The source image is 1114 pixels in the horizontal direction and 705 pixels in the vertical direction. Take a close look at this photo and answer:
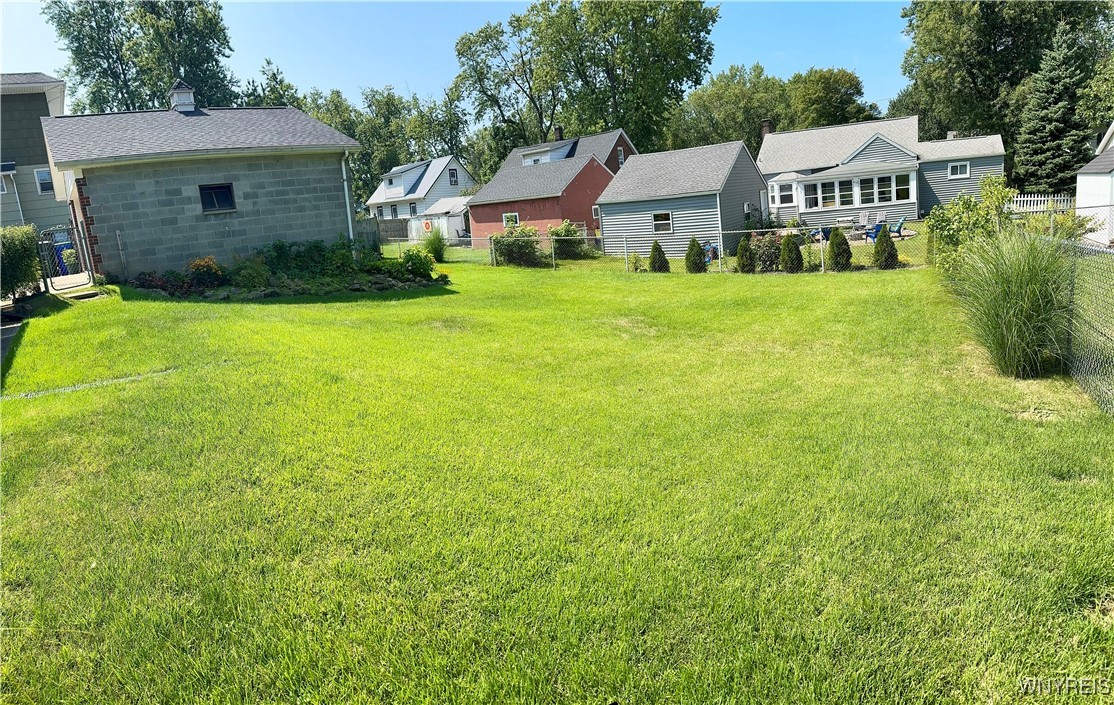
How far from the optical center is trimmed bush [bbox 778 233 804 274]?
18.1 metres

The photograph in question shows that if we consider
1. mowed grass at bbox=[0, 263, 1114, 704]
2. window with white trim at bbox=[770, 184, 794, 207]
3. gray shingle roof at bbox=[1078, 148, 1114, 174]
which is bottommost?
mowed grass at bbox=[0, 263, 1114, 704]

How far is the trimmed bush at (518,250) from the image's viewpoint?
2358 centimetres

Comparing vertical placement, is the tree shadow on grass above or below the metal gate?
below

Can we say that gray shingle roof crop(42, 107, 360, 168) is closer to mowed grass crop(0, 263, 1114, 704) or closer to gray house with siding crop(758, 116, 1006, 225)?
mowed grass crop(0, 263, 1114, 704)

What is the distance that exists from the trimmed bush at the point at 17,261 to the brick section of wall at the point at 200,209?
191 centimetres

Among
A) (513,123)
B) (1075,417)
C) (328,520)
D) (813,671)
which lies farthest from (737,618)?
(513,123)

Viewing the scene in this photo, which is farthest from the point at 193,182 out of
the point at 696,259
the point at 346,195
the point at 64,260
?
the point at 696,259

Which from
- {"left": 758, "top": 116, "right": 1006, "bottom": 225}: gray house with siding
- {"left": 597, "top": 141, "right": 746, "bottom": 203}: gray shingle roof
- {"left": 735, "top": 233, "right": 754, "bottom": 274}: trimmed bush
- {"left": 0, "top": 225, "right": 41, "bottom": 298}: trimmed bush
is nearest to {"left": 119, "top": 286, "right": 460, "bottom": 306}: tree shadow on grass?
{"left": 0, "top": 225, "right": 41, "bottom": 298}: trimmed bush

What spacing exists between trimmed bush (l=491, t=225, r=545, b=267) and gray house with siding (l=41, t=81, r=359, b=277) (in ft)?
22.4

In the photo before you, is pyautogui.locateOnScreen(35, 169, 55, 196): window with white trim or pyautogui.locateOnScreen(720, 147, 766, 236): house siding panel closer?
pyautogui.locateOnScreen(720, 147, 766, 236): house siding panel

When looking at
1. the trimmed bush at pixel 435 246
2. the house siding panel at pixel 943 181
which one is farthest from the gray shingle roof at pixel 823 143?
the trimmed bush at pixel 435 246

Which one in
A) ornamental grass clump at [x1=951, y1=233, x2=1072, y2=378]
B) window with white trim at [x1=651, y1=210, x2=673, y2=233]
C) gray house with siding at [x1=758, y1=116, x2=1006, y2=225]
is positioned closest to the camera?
ornamental grass clump at [x1=951, y1=233, x2=1072, y2=378]

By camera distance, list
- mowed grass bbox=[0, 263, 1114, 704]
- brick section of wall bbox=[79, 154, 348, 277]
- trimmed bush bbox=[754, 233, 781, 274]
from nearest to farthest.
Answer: mowed grass bbox=[0, 263, 1114, 704], brick section of wall bbox=[79, 154, 348, 277], trimmed bush bbox=[754, 233, 781, 274]

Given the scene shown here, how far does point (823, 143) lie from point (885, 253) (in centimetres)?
2175
